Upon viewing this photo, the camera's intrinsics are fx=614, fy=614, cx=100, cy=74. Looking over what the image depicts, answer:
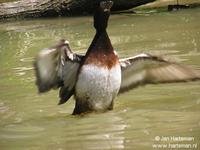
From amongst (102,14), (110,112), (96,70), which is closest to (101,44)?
(96,70)

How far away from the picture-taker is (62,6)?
14.6 m

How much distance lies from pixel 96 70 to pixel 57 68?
1.25 feet

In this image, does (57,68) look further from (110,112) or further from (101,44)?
(110,112)

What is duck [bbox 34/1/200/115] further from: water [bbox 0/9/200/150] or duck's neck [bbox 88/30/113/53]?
water [bbox 0/9/200/150]

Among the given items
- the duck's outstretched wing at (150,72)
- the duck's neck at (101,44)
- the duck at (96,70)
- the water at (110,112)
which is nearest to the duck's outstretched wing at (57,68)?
the duck at (96,70)

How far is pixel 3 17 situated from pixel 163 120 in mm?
9546

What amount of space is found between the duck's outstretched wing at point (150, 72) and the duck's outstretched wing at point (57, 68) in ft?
1.79

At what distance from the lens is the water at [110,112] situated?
5078 millimetres

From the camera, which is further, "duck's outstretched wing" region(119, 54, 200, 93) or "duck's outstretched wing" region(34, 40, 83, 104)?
"duck's outstretched wing" region(119, 54, 200, 93)

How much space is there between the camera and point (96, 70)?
5641 mm

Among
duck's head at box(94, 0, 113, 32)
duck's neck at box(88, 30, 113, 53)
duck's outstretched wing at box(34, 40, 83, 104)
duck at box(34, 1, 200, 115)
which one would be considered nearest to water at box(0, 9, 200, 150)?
duck at box(34, 1, 200, 115)

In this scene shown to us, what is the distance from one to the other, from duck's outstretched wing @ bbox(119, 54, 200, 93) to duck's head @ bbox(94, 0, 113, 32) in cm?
45

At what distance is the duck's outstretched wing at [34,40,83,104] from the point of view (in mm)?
5574

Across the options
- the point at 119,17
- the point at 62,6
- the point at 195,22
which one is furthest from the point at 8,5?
the point at 195,22
